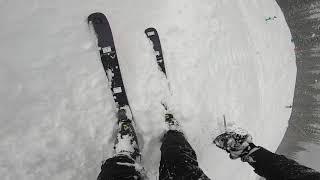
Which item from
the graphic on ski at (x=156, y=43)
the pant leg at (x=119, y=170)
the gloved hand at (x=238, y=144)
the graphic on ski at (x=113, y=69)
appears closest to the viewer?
the pant leg at (x=119, y=170)

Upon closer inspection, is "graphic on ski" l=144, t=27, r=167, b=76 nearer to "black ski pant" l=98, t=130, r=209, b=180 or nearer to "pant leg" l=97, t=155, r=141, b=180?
"black ski pant" l=98, t=130, r=209, b=180

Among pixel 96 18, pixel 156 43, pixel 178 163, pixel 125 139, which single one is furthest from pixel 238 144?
pixel 96 18

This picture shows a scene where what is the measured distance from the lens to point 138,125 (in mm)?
3094

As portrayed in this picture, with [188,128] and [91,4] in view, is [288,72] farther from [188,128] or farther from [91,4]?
[91,4]

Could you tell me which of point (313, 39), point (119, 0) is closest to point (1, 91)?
point (119, 0)

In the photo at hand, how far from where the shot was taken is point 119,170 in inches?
82.7

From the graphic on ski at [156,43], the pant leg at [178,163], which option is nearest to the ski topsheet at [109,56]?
the graphic on ski at [156,43]

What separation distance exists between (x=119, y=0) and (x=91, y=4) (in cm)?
30

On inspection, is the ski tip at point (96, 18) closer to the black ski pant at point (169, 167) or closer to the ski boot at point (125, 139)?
the ski boot at point (125, 139)

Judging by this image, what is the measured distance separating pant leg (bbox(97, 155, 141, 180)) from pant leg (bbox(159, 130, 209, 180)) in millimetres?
205

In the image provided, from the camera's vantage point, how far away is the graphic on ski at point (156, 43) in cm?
319

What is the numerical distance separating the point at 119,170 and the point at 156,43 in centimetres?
150

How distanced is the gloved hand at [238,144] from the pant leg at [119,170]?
0.84 metres

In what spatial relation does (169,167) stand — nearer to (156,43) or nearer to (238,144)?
(238,144)
